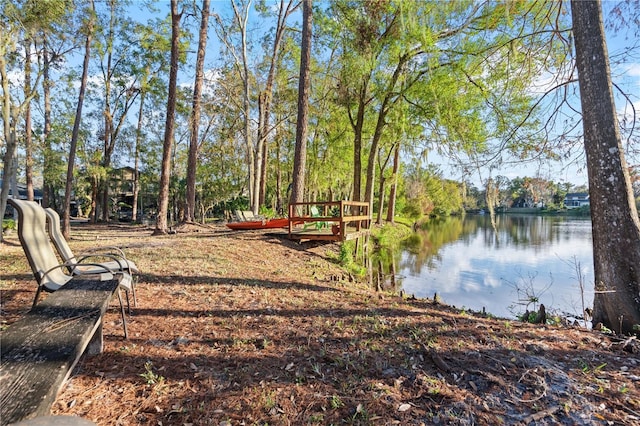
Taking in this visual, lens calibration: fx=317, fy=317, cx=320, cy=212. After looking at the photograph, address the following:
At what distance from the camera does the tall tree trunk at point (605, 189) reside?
3805mm

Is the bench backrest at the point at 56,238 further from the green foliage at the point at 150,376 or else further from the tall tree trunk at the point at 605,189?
the tall tree trunk at the point at 605,189

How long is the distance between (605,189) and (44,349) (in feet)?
18.6

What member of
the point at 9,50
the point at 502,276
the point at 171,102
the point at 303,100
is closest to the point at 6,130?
the point at 9,50

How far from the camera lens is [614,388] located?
93.9 inches

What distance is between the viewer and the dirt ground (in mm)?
2100

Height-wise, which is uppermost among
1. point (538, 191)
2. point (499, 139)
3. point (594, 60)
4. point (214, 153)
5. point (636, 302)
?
point (214, 153)

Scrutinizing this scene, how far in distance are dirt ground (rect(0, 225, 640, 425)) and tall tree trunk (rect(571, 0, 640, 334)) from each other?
76cm

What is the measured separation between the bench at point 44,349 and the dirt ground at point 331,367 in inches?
20.8

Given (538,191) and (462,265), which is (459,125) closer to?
(462,265)

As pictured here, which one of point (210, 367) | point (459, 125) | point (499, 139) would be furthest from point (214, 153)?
point (210, 367)

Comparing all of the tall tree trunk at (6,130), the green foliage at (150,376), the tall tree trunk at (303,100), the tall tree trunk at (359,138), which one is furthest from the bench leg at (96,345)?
the tall tree trunk at (359,138)

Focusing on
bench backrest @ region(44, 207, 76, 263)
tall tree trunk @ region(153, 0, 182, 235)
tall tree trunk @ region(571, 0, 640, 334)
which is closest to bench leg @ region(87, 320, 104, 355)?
bench backrest @ region(44, 207, 76, 263)

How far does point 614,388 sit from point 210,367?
3.12 m

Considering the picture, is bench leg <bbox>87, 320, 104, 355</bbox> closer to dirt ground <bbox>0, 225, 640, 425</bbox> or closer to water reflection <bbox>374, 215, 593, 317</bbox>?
dirt ground <bbox>0, 225, 640, 425</bbox>
